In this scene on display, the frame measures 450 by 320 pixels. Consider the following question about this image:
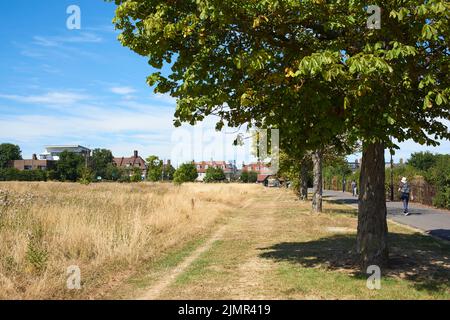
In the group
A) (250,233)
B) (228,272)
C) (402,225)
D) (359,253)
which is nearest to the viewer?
(228,272)

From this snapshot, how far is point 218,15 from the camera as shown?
6.95 metres

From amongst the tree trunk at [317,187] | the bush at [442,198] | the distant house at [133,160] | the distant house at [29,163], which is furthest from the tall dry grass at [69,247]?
the distant house at [133,160]

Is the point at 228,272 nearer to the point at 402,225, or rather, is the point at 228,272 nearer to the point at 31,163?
the point at 402,225

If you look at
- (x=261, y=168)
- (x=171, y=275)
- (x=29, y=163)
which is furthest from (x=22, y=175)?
(x=171, y=275)

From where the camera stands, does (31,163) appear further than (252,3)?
Yes

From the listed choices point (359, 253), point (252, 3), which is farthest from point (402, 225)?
point (252, 3)

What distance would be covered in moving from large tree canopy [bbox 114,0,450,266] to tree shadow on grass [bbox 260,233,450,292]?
666 millimetres

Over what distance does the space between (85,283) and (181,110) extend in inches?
135

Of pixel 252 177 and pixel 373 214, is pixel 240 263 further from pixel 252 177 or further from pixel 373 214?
pixel 252 177

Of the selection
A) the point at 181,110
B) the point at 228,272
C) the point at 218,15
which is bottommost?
the point at 228,272

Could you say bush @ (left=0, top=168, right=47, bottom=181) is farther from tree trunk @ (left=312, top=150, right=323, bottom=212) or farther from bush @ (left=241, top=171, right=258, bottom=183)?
tree trunk @ (left=312, top=150, right=323, bottom=212)

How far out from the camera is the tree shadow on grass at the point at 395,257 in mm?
8759

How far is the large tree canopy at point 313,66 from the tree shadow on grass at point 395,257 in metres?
0.67
